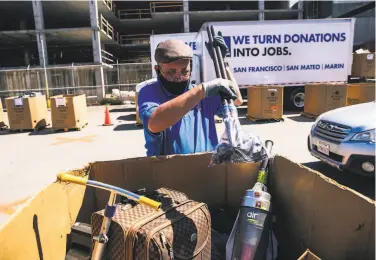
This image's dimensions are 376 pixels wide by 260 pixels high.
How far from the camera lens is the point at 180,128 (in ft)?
6.70

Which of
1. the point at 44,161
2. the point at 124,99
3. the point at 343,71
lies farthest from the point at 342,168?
the point at 124,99

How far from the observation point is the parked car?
4.12 m

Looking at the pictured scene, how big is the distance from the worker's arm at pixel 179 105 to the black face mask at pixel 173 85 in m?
0.30

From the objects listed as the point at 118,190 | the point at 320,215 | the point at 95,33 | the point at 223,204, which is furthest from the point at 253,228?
the point at 95,33

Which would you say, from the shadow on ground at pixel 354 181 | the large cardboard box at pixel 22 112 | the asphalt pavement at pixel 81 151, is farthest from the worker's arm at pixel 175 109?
the large cardboard box at pixel 22 112

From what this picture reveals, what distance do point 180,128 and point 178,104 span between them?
0.39 m

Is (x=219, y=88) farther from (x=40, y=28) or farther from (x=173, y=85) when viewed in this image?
(x=40, y=28)

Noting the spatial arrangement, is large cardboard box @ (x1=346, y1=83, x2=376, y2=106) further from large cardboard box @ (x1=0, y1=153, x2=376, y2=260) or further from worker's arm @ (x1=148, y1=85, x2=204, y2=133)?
worker's arm @ (x1=148, y1=85, x2=204, y2=133)

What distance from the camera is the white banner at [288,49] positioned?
1191cm

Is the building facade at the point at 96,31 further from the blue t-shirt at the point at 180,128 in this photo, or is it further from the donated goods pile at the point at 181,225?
the donated goods pile at the point at 181,225

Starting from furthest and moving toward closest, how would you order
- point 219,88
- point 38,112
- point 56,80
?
1. point 56,80
2. point 38,112
3. point 219,88

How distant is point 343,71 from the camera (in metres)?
12.6

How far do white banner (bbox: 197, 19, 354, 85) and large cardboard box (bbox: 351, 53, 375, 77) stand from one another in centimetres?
180

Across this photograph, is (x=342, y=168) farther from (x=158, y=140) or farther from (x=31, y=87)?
(x=31, y=87)
